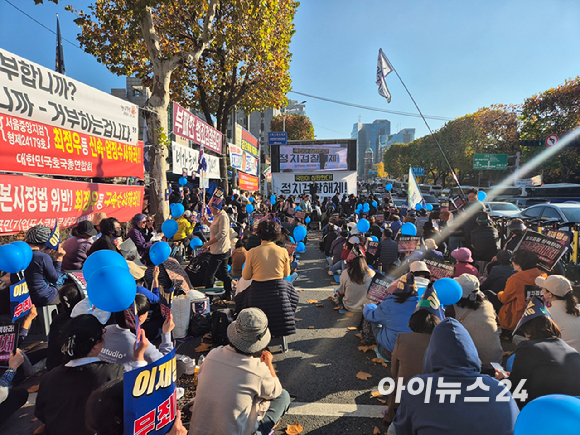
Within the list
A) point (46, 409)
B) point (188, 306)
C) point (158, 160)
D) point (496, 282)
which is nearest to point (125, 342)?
point (46, 409)

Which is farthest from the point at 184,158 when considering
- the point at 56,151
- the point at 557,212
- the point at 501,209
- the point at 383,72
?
the point at 501,209

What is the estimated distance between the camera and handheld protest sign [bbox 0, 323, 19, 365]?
3191 mm

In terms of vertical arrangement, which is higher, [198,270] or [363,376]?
[198,270]

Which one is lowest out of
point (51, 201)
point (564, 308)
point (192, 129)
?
point (564, 308)

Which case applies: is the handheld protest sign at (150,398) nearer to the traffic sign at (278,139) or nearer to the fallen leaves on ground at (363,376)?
the fallen leaves on ground at (363,376)

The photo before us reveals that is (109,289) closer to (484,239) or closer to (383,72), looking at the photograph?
(484,239)

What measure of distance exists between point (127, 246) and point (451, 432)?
18.4 feet

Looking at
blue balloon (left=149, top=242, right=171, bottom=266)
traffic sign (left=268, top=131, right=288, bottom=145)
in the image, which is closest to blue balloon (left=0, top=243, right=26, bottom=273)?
blue balloon (left=149, top=242, right=171, bottom=266)

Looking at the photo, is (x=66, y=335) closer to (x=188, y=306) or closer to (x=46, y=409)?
(x=46, y=409)

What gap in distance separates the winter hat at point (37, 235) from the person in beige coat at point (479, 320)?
206 inches

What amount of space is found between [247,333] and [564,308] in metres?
3.37

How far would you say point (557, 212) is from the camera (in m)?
11.5

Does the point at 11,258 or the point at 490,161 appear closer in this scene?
the point at 11,258

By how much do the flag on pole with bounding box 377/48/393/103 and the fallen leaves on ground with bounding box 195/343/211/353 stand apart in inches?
399
